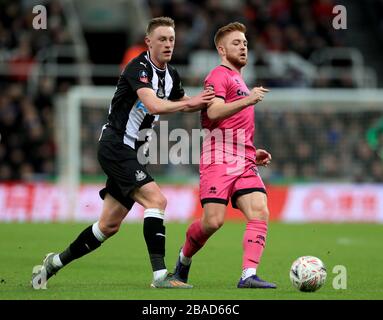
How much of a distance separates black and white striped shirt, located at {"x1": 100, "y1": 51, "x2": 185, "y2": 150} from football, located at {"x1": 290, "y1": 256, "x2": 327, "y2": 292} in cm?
177

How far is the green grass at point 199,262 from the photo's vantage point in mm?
8109

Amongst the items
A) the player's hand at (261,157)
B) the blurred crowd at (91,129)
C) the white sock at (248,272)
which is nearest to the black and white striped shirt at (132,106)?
the player's hand at (261,157)

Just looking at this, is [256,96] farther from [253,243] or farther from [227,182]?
[253,243]

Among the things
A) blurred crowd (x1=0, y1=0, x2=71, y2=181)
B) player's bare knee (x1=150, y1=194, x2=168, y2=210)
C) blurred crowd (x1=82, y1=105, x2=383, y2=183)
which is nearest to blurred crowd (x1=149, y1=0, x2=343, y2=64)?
blurred crowd (x1=82, y1=105, x2=383, y2=183)

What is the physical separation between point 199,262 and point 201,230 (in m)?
2.98

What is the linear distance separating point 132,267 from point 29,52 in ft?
38.0

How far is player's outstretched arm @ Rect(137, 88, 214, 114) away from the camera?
27.2 ft

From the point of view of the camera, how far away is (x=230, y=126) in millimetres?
8695

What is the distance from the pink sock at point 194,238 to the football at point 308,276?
0.86 m

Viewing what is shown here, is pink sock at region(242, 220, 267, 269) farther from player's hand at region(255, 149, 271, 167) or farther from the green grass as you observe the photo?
player's hand at region(255, 149, 271, 167)

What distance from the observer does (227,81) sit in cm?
865
